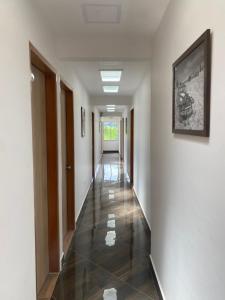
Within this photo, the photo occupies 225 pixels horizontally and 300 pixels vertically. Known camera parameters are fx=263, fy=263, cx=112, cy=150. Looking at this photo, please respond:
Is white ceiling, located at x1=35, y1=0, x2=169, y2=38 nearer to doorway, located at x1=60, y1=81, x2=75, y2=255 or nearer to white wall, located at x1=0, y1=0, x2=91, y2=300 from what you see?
white wall, located at x1=0, y1=0, x2=91, y2=300

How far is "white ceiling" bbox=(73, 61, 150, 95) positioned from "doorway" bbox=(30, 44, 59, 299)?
144 centimetres

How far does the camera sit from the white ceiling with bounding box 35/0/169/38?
2139 millimetres

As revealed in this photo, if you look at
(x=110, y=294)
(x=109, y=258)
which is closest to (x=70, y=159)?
(x=109, y=258)

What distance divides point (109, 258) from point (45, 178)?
134 cm

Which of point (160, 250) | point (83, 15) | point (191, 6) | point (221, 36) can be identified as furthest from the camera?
point (160, 250)

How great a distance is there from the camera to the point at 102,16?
2.37 metres

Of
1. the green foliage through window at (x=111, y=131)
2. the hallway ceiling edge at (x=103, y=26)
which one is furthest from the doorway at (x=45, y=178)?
the green foliage through window at (x=111, y=131)

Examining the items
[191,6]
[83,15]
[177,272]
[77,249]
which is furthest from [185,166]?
[77,249]

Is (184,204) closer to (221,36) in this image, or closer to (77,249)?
(221,36)

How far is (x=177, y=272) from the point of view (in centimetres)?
191

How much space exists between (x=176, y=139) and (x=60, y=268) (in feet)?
6.63

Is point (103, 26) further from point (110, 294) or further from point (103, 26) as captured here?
point (110, 294)

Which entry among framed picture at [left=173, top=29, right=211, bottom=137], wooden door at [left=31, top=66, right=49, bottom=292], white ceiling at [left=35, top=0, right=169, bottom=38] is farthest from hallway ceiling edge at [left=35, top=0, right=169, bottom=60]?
framed picture at [left=173, top=29, right=211, bottom=137]

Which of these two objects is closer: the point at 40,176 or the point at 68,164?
the point at 40,176
